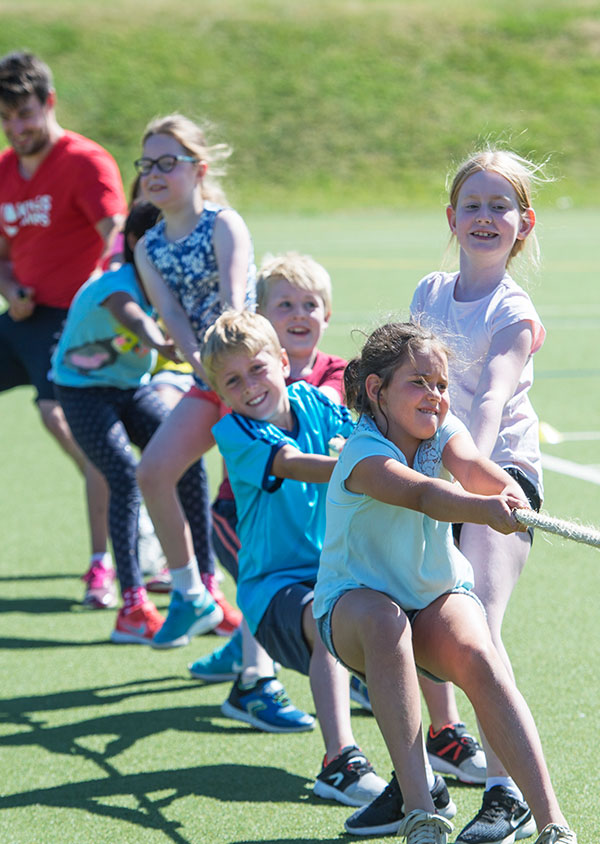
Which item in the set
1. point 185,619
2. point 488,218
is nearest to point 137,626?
point 185,619

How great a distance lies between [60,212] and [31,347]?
0.72 m

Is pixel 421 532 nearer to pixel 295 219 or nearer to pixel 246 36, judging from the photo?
pixel 295 219

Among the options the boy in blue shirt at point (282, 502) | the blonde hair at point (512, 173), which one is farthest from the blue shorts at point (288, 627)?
the blonde hair at point (512, 173)

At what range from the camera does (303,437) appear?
3.84m

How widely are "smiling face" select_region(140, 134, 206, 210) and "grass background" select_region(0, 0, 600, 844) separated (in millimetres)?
579

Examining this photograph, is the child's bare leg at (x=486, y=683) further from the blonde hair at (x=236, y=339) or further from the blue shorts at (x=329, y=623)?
the blonde hair at (x=236, y=339)

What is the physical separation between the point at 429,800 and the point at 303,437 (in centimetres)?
129

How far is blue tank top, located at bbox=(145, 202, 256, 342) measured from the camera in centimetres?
476

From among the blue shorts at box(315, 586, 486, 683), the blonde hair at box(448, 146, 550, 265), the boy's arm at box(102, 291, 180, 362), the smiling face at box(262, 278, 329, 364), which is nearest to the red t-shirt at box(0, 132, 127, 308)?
the boy's arm at box(102, 291, 180, 362)

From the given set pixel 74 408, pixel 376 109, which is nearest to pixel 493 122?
pixel 376 109

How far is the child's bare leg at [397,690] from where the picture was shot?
294 centimetres

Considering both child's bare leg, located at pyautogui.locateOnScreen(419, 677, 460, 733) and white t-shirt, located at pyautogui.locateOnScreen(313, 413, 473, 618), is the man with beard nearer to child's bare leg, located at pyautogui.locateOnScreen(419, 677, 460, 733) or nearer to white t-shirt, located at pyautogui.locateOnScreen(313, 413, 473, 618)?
child's bare leg, located at pyautogui.locateOnScreen(419, 677, 460, 733)

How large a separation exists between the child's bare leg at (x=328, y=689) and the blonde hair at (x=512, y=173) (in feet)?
4.23

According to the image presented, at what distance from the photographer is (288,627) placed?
3633mm
